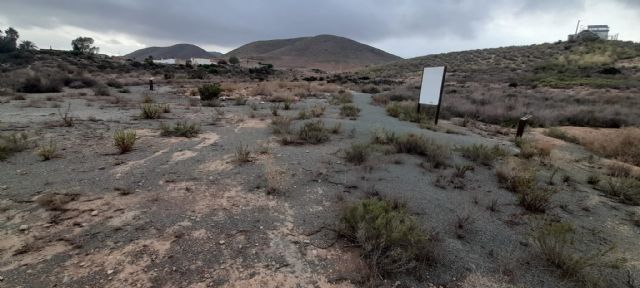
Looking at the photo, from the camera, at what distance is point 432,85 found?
11641 mm

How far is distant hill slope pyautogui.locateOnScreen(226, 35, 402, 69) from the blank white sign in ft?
326

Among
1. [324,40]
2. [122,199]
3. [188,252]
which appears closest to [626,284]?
[188,252]

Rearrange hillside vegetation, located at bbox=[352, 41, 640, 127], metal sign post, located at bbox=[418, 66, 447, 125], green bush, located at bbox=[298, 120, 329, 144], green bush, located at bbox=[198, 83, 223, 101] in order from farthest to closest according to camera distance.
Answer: green bush, located at bbox=[198, 83, 223, 101]
hillside vegetation, located at bbox=[352, 41, 640, 127]
metal sign post, located at bbox=[418, 66, 447, 125]
green bush, located at bbox=[298, 120, 329, 144]

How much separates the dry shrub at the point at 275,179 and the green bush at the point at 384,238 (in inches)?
56.9

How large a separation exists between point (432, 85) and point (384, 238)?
31.5ft

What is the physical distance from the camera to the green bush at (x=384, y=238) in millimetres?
3123

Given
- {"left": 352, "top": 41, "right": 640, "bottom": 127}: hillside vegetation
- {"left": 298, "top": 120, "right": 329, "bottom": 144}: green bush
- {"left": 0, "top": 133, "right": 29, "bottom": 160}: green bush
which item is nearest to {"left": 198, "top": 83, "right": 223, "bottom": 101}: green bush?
{"left": 352, "top": 41, "right": 640, "bottom": 127}: hillside vegetation

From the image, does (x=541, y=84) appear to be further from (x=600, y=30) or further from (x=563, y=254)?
(x=600, y=30)

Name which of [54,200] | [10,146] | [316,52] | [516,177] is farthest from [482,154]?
[316,52]

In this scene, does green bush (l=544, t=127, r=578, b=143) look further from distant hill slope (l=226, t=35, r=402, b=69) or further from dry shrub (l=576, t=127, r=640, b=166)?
distant hill slope (l=226, t=35, r=402, b=69)

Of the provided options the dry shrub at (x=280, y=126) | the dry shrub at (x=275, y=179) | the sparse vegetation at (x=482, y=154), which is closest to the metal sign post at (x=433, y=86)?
the sparse vegetation at (x=482, y=154)

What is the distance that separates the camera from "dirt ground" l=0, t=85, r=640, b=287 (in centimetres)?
303

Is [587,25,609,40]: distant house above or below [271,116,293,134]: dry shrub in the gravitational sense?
above

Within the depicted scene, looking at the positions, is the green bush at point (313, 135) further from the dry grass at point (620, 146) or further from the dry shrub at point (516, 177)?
the dry grass at point (620, 146)
